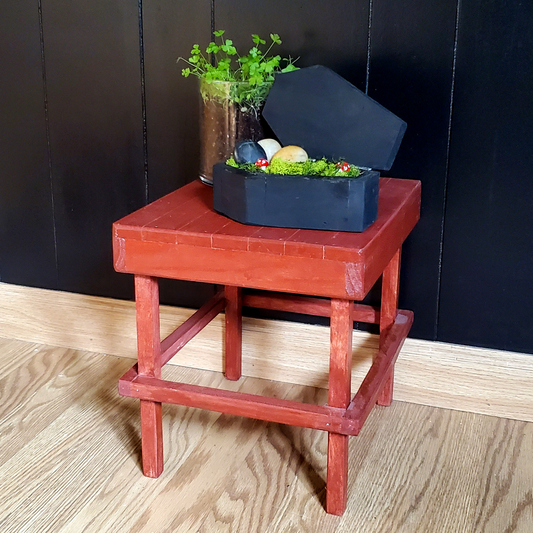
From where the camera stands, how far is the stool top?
976 mm

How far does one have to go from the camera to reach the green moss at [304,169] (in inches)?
41.2

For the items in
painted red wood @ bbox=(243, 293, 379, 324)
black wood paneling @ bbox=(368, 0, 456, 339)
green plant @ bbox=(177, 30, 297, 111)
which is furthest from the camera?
painted red wood @ bbox=(243, 293, 379, 324)

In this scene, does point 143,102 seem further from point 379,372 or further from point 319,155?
point 379,372

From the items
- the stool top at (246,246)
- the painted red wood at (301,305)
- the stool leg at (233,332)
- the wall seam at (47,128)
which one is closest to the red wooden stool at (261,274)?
the stool top at (246,246)

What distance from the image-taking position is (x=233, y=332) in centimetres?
153

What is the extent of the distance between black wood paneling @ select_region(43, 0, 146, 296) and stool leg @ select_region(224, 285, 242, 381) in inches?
11.5

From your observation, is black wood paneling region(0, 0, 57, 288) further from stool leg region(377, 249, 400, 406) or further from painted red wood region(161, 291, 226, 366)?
stool leg region(377, 249, 400, 406)

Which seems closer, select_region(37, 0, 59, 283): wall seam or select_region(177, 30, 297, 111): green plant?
select_region(177, 30, 297, 111): green plant

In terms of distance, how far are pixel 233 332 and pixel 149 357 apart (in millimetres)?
385

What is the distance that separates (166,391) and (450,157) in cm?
68

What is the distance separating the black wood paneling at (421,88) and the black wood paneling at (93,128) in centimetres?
52

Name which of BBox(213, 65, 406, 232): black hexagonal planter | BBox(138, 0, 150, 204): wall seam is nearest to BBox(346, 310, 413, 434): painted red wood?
Answer: BBox(213, 65, 406, 232): black hexagonal planter

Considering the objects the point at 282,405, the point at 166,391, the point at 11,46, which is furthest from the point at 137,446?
the point at 11,46

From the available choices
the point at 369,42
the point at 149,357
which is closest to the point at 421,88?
the point at 369,42
